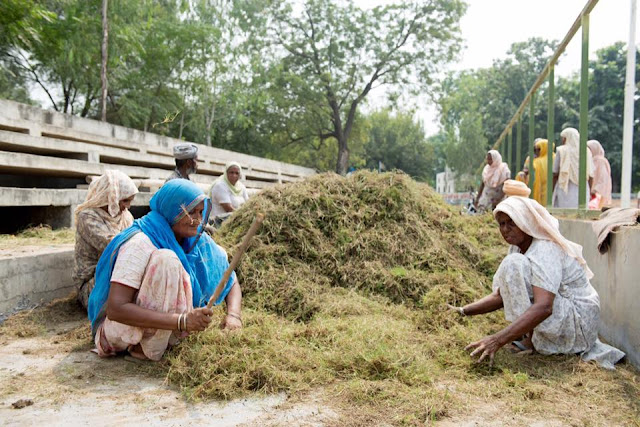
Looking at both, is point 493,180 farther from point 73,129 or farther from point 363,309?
point 73,129

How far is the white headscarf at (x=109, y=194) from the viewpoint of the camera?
11.8ft

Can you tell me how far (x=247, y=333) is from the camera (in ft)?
9.27

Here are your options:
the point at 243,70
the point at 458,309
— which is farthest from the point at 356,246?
the point at 243,70

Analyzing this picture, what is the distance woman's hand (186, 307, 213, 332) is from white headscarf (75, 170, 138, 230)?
1.53 m

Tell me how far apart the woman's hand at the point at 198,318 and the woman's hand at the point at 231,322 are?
39 centimetres

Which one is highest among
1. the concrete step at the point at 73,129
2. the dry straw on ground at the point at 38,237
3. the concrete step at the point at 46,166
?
the concrete step at the point at 73,129

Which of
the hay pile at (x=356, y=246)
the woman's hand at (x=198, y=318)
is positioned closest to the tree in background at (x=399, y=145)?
the hay pile at (x=356, y=246)

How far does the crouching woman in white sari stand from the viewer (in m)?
2.75

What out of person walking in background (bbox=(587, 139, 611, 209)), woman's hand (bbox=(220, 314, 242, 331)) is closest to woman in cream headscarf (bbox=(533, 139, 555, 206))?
person walking in background (bbox=(587, 139, 611, 209))

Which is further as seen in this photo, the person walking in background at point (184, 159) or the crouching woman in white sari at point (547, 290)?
the person walking in background at point (184, 159)

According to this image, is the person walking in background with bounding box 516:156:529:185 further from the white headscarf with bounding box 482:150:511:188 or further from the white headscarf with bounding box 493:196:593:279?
the white headscarf with bounding box 493:196:593:279

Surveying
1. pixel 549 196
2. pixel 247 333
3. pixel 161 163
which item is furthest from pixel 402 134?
pixel 247 333

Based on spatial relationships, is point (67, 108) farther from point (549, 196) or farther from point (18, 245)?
point (549, 196)

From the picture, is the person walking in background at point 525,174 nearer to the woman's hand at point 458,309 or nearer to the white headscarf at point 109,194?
the woman's hand at point 458,309
